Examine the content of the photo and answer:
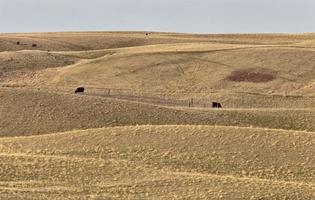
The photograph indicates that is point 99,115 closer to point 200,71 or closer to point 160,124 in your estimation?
point 160,124

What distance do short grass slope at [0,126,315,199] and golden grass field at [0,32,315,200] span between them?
0.07 meters

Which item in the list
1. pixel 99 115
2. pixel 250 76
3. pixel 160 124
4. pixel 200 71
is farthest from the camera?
pixel 200 71

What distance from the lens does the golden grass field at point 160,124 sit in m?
36.0

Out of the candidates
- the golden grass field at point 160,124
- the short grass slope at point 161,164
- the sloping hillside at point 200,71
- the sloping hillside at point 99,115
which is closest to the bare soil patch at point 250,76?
the sloping hillside at point 200,71

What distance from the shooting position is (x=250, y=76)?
85625 millimetres

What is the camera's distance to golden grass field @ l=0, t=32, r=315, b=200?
118 ft

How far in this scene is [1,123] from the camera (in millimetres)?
53406

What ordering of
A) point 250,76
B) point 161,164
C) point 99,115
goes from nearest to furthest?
1. point 161,164
2. point 99,115
3. point 250,76

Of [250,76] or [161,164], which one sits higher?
[161,164]

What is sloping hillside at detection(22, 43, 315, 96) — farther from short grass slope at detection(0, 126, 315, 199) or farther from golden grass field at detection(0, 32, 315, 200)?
short grass slope at detection(0, 126, 315, 199)

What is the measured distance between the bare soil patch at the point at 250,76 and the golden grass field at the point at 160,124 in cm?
15

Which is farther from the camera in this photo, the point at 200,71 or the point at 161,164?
the point at 200,71

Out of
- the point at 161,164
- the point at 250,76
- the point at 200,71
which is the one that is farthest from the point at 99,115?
the point at 200,71

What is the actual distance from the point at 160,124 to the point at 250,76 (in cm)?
3341
